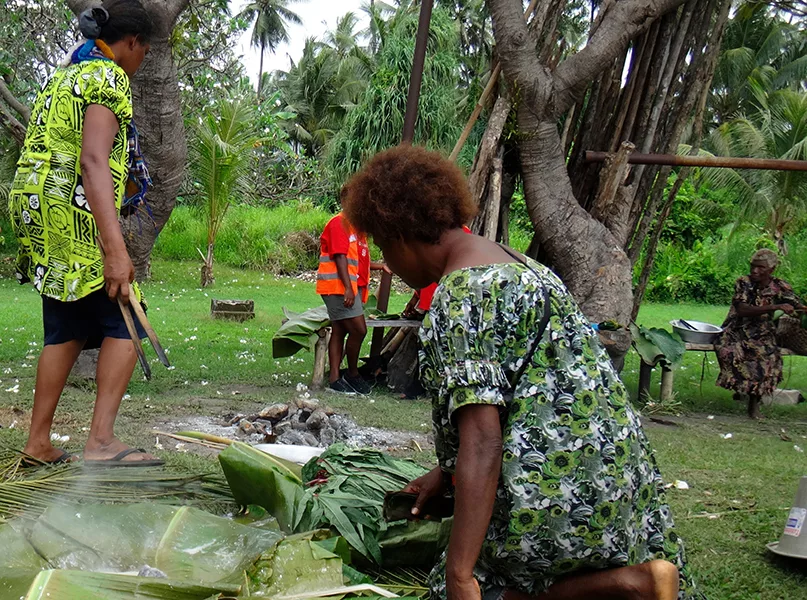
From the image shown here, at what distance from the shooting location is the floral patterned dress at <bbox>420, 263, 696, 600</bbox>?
218cm

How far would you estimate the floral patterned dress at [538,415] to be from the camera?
85.9 inches

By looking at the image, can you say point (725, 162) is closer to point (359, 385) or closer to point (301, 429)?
point (359, 385)

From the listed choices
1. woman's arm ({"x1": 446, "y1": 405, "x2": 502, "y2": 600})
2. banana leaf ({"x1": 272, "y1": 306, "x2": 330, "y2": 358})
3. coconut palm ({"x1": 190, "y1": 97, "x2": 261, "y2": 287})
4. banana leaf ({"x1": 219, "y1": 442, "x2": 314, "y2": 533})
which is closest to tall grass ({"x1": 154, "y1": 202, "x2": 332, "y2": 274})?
coconut palm ({"x1": 190, "y1": 97, "x2": 261, "y2": 287})

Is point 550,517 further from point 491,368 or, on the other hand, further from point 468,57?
point 468,57

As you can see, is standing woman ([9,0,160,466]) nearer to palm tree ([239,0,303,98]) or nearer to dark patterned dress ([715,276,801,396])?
dark patterned dress ([715,276,801,396])

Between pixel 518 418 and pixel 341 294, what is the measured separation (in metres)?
5.42

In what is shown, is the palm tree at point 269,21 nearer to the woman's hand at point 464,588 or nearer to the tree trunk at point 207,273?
the tree trunk at point 207,273

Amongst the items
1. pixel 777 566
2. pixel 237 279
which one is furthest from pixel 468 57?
pixel 777 566

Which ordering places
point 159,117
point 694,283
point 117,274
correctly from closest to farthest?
point 117,274, point 159,117, point 694,283

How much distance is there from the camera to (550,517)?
87.8 inches

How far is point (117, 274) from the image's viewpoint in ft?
11.9

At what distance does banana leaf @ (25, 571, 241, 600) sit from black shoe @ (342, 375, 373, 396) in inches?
203

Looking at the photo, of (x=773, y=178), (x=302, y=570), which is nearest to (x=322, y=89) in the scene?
(x=773, y=178)

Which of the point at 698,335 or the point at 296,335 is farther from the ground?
the point at 698,335
